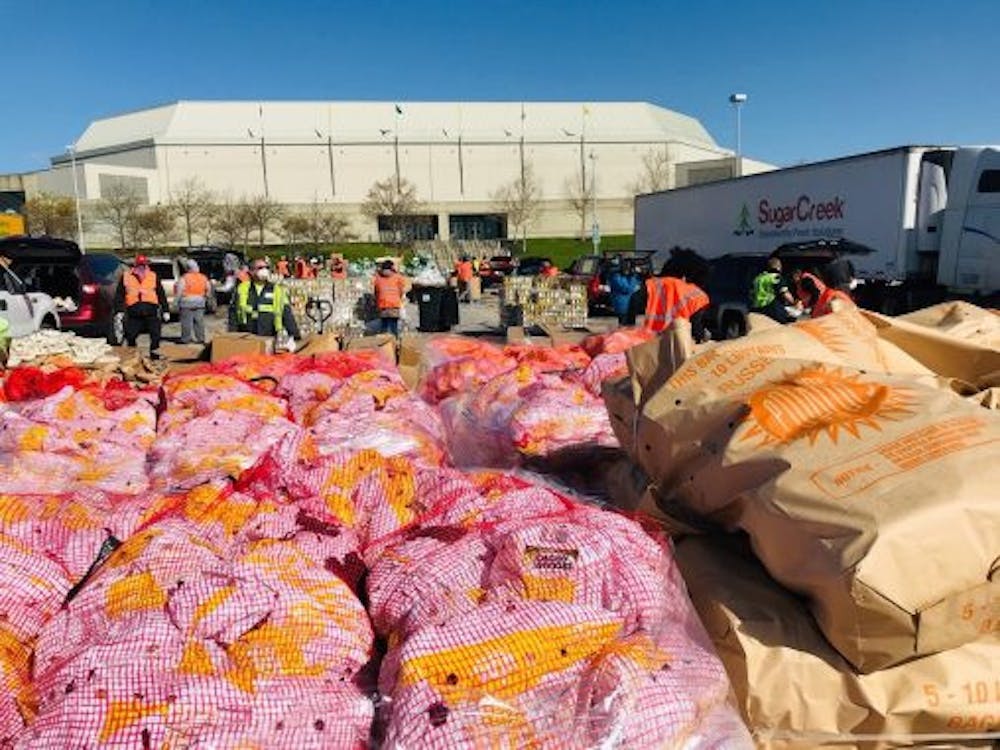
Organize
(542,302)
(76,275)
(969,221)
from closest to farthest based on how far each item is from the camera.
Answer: (76,275) < (969,221) < (542,302)

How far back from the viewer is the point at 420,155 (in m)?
74.0

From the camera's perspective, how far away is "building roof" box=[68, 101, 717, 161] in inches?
2869

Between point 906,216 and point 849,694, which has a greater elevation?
point 906,216

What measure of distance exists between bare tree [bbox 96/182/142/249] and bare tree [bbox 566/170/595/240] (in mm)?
34054

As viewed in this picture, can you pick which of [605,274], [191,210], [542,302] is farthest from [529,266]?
[191,210]

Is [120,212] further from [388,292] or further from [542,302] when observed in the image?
[388,292]

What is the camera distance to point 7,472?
3.36 m

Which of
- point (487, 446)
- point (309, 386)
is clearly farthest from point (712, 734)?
point (309, 386)

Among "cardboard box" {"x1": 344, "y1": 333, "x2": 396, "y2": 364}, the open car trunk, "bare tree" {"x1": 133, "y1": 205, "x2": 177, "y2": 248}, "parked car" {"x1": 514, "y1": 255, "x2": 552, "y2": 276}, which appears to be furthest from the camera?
"bare tree" {"x1": 133, "y1": 205, "x2": 177, "y2": 248}

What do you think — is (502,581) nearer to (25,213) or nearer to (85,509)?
(85,509)

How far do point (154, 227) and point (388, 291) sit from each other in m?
48.9

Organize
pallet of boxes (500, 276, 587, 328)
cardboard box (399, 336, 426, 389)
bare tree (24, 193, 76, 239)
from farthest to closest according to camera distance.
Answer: bare tree (24, 193, 76, 239)
pallet of boxes (500, 276, 587, 328)
cardboard box (399, 336, 426, 389)

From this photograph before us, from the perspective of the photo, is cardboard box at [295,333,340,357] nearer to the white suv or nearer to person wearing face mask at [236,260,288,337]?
person wearing face mask at [236,260,288,337]

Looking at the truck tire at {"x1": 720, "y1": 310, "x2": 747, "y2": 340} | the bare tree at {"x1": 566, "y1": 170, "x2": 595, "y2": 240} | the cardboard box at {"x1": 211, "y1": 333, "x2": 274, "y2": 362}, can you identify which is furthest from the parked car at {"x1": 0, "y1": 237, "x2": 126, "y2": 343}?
the bare tree at {"x1": 566, "y1": 170, "x2": 595, "y2": 240}
